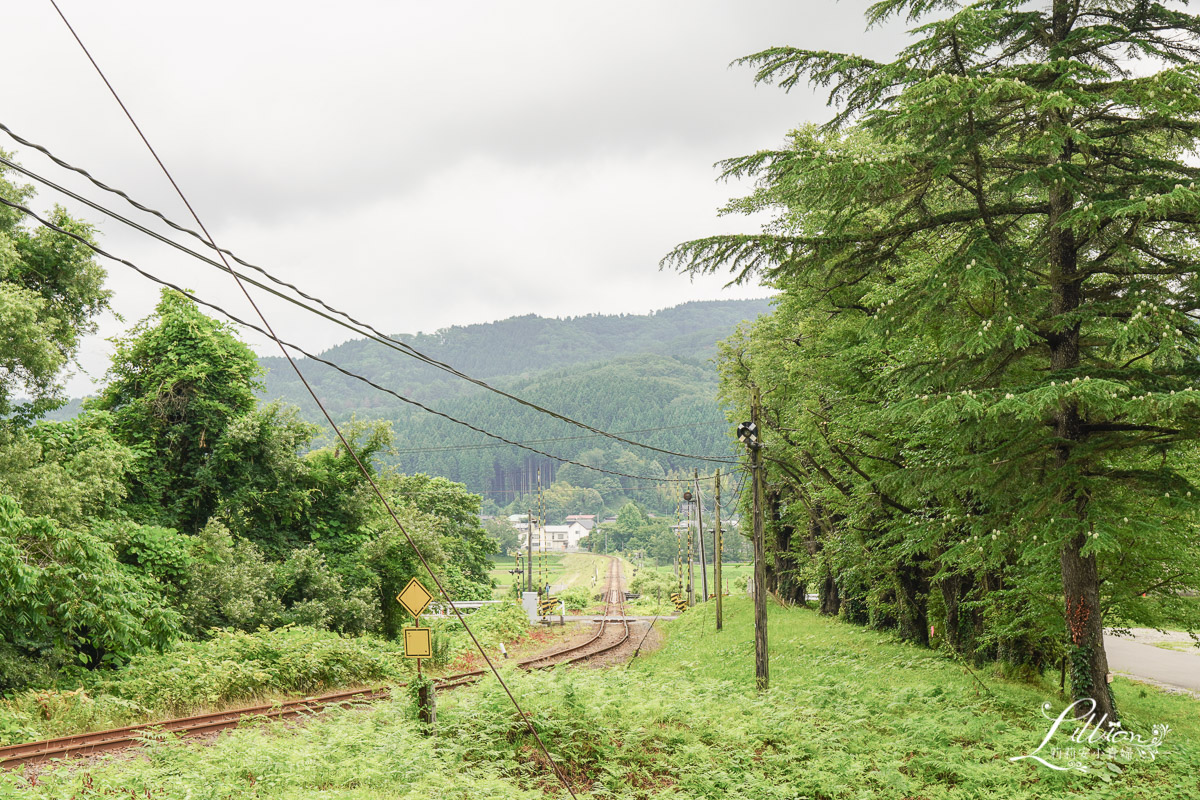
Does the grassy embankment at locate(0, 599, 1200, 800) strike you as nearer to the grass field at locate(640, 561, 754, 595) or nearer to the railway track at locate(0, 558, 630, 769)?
the railway track at locate(0, 558, 630, 769)

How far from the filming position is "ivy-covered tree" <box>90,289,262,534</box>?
2305 centimetres

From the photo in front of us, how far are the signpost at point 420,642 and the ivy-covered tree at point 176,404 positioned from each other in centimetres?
1464

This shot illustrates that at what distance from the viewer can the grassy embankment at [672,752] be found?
8867 mm

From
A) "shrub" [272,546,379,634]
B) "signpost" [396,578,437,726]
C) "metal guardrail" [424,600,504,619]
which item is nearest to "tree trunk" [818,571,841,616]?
"metal guardrail" [424,600,504,619]

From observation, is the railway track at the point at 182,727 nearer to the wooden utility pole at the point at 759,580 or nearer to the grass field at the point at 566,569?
the wooden utility pole at the point at 759,580

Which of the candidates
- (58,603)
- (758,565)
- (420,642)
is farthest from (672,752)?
(58,603)

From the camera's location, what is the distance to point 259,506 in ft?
80.8

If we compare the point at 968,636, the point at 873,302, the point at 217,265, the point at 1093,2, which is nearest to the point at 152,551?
the point at 217,265

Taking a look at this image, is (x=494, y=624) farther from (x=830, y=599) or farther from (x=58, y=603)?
(x=58, y=603)

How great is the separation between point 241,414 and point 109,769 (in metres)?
16.2

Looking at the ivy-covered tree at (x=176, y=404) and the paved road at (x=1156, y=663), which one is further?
the ivy-covered tree at (x=176, y=404)

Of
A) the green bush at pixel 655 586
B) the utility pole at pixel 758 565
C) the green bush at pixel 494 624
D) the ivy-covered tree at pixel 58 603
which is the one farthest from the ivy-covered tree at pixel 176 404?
the green bush at pixel 655 586

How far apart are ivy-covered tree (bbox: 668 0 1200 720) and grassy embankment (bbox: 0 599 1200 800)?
187cm

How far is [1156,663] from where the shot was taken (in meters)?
23.4
